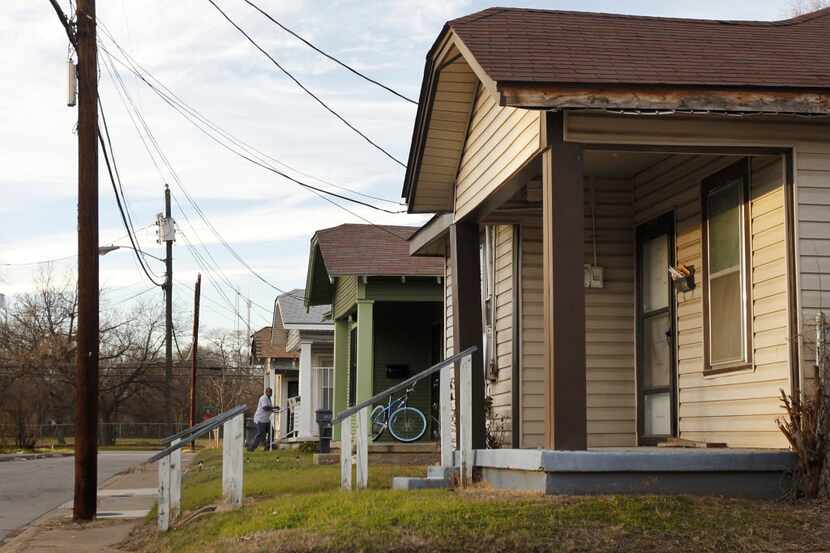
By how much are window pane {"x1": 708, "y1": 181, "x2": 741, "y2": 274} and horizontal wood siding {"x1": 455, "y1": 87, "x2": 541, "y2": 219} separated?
209 centimetres

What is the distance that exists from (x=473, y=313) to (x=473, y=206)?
129cm

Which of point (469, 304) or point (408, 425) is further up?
point (469, 304)

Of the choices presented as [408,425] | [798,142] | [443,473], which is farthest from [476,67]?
[408,425]

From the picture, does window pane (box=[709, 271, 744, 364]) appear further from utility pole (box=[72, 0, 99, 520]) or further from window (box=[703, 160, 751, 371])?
utility pole (box=[72, 0, 99, 520])

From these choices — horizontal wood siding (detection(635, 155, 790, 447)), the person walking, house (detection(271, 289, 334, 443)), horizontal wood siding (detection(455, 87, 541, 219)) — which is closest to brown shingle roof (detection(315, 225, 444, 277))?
house (detection(271, 289, 334, 443))

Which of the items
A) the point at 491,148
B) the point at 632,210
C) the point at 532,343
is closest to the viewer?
the point at 491,148

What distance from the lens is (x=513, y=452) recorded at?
935 cm

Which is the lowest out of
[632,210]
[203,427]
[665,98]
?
[203,427]

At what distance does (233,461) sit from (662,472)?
428cm

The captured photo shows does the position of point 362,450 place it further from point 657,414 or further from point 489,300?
point 489,300

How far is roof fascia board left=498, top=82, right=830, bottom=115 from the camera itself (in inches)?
348

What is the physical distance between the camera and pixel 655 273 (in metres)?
12.6

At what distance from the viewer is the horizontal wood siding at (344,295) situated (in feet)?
79.7

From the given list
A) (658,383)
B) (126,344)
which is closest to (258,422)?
(658,383)
